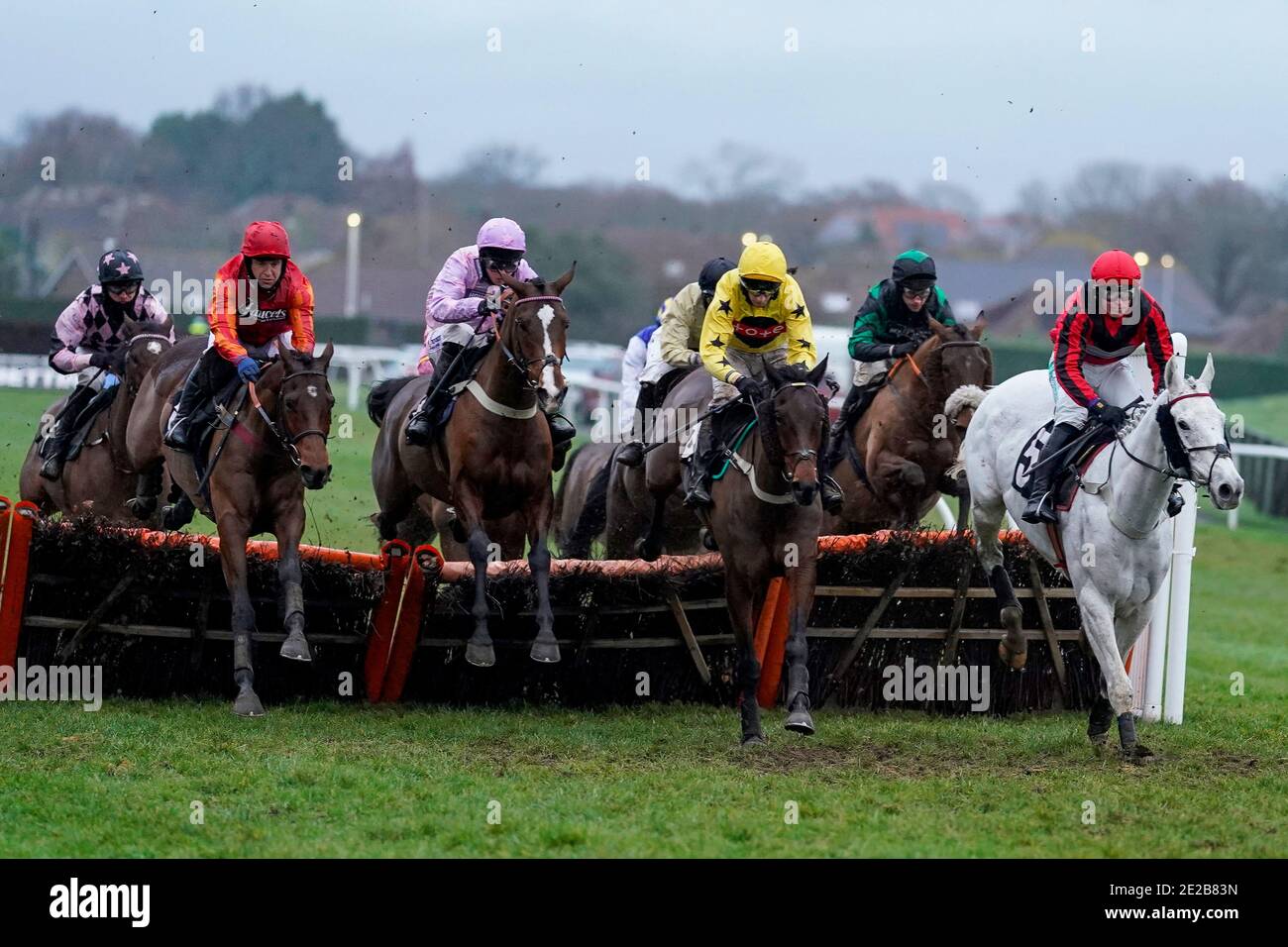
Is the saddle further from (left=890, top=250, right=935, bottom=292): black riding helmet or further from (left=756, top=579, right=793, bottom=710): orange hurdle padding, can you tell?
(left=890, top=250, right=935, bottom=292): black riding helmet

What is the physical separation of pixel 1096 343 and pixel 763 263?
1.83 meters

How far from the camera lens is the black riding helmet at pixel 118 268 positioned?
11406mm

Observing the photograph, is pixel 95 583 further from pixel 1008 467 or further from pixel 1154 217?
pixel 1154 217

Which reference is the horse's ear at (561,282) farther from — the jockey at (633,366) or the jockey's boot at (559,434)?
the jockey at (633,366)

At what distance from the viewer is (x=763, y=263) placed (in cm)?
872

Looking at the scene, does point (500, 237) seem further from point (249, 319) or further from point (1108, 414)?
point (1108, 414)

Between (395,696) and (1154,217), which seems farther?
(1154,217)

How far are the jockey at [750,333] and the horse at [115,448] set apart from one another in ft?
13.0

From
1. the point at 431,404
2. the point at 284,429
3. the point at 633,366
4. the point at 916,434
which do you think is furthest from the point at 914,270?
the point at 284,429

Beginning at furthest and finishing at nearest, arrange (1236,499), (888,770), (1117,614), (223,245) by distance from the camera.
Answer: (223,245) → (1117,614) → (888,770) → (1236,499)

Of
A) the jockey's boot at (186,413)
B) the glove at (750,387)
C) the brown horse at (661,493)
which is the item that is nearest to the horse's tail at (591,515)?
the brown horse at (661,493)

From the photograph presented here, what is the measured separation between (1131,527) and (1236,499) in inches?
39.6
